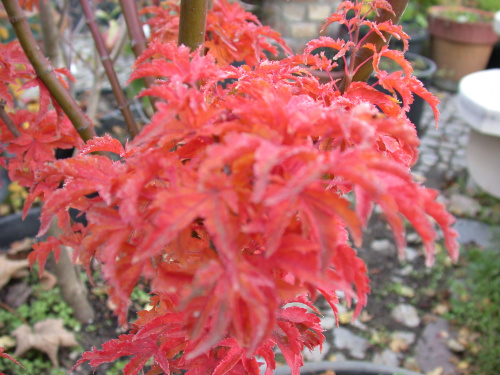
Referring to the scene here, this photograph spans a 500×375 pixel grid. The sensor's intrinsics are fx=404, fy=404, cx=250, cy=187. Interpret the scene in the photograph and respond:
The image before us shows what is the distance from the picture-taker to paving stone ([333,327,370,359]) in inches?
76.2

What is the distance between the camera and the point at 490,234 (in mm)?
2570

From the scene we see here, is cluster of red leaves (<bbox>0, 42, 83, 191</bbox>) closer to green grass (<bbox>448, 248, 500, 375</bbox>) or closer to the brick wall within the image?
green grass (<bbox>448, 248, 500, 375</bbox>)

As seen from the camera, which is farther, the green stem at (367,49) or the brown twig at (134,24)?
the brown twig at (134,24)

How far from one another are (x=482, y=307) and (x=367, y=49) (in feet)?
5.65

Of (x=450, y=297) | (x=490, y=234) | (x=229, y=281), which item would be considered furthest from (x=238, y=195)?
(x=490, y=234)

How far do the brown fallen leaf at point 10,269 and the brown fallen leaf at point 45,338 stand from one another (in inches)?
12.9

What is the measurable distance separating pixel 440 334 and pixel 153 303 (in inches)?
67.5

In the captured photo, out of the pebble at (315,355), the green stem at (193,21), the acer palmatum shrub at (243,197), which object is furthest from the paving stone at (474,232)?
the green stem at (193,21)

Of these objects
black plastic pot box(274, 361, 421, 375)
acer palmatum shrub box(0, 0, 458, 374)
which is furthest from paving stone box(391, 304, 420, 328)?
acer palmatum shrub box(0, 0, 458, 374)

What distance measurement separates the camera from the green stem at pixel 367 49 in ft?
2.74

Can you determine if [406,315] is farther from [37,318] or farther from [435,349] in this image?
[37,318]

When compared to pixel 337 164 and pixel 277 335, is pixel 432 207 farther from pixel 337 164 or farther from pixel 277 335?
pixel 277 335

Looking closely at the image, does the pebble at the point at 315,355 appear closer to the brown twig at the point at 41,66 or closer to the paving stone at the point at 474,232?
the paving stone at the point at 474,232

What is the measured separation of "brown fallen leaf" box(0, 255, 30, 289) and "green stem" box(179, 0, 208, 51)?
172cm
